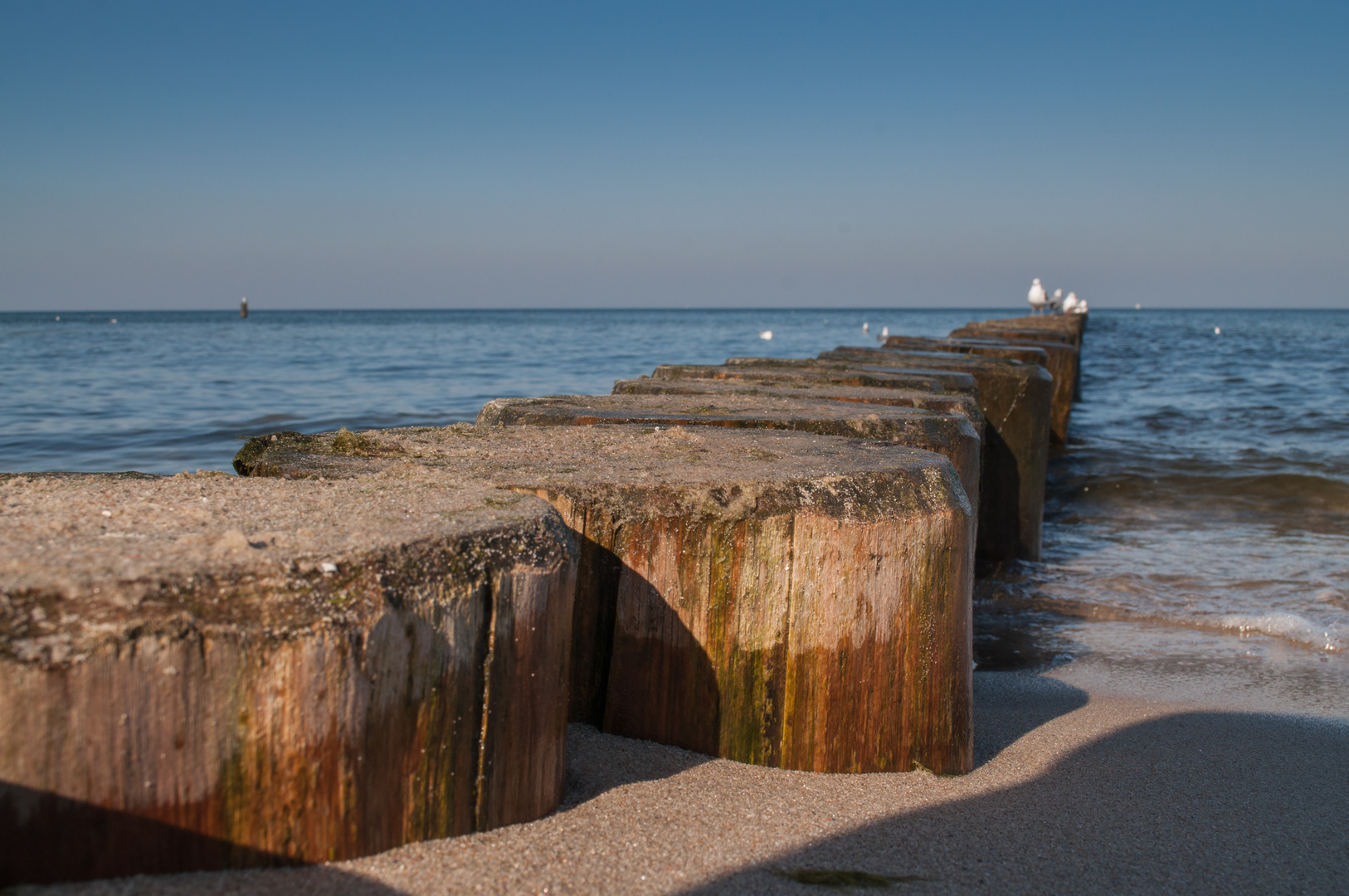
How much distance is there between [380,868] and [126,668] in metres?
0.43

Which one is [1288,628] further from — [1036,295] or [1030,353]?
[1036,295]

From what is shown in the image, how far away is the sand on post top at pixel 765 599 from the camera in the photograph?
5.69 feet

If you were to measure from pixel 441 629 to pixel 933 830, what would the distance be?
3.17 ft

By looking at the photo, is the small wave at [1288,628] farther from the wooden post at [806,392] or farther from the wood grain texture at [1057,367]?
the wood grain texture at [1057,367]

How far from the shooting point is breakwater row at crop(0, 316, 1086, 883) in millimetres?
1083

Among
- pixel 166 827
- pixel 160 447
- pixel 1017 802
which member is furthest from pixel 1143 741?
pixel 160 447

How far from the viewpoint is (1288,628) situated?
3943 mm

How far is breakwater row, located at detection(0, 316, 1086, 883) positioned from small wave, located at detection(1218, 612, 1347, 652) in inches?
101

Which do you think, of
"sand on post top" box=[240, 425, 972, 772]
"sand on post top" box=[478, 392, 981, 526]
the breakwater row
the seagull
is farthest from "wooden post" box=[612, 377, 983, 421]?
the seagull

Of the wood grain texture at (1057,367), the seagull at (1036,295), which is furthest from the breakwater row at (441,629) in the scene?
the seagull at (1036,295)

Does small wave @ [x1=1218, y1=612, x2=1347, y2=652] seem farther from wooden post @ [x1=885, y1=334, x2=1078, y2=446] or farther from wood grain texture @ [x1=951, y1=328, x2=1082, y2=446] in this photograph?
wood grain texture @ [x1=951, y1=328, x2=1082, y2=446]

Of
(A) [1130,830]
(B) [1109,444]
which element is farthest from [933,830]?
(B) [1109,444]

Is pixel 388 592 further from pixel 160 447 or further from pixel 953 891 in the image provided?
pixel 160 447

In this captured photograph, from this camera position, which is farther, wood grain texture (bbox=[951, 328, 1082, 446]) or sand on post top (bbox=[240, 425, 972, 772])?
wood grain texture (bbox=[951, 328, 1082, 446])
